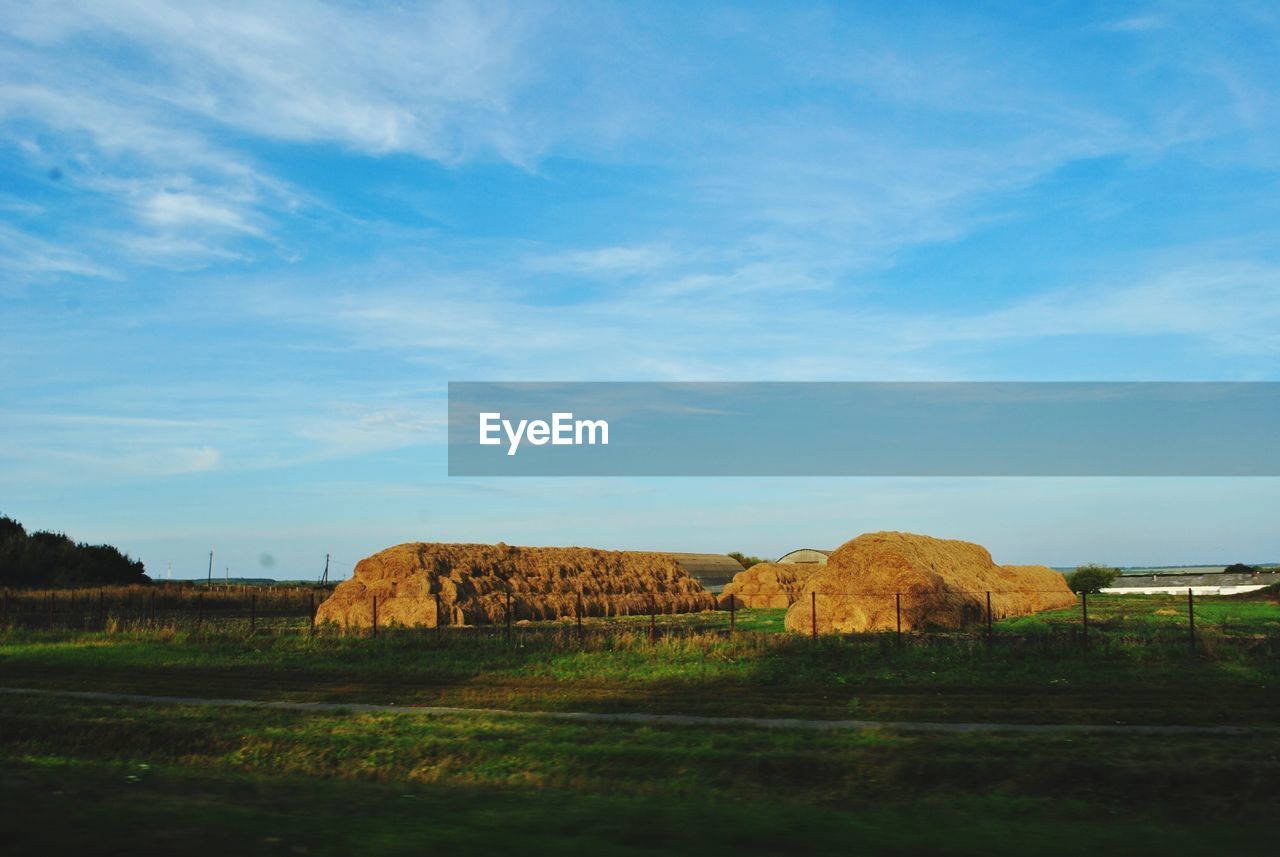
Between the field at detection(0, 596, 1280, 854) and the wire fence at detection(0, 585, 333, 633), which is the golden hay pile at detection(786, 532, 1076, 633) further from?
the wire fence at detection(0, 585, 333, 633)

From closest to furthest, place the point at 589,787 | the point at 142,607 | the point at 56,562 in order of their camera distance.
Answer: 1. the point at 589,787
2. the point at 142,607
3. the point at 56,562

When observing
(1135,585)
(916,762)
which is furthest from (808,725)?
(1135,585)

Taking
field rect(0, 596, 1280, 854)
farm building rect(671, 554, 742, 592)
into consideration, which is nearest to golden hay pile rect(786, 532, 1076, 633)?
field rect(0, 596, 1280, 854)

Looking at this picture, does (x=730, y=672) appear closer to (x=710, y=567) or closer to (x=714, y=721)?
(x=714, y=721)

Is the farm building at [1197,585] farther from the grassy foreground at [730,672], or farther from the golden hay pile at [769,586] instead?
the grassy foreground at [730,672]

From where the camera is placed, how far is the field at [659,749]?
9.03 metres

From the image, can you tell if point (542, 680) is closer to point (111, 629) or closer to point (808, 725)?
point (808, 725)

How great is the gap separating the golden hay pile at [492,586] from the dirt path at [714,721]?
66.8 feet

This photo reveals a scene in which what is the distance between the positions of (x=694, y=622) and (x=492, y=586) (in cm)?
870

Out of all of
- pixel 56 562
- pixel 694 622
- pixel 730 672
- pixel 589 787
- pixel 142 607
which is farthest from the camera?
pixel 56 562

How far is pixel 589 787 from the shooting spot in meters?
12.7

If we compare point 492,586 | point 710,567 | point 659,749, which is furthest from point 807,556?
point 659,749

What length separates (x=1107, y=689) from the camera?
2069cm

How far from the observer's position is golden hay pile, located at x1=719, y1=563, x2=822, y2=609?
61.4m
